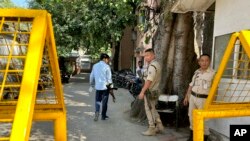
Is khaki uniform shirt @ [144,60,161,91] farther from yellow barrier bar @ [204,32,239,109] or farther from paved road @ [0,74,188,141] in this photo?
yellow barrier bar @ [204,32,239,109]

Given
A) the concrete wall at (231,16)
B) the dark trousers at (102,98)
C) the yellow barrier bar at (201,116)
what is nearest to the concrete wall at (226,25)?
the concrete wall at (231,16)

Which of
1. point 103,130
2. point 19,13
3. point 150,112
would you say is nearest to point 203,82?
point 150,112

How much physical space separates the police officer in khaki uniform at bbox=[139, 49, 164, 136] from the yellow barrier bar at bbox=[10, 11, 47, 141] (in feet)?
15.7

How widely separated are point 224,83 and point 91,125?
11.3ft

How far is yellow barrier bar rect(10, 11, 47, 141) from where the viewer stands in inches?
67.0

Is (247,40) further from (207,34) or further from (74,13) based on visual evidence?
(74,13)

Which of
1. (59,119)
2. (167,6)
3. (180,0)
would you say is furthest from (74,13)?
(59,119)

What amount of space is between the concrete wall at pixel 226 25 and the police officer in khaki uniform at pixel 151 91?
3.75ft

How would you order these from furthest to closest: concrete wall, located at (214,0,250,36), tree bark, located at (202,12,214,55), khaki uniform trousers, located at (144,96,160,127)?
1. tree bark, located at (202,12,214,55)
2. khaki uniform trousers, located at (144,96,160,127)
3. concrete wall, located at (214,0,250,36)

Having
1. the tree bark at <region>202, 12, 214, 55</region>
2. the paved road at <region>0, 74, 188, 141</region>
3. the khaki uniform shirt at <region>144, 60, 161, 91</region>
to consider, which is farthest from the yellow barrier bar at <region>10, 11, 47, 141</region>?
the tree bark at <region>202, 12, 214, 55</region>

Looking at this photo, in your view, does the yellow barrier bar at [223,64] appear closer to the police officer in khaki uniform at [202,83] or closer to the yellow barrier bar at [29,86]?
the yellow barrier bar at [29,86]

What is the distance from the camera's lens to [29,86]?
186 centimetres

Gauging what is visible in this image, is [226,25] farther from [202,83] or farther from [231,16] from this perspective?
[202,83]

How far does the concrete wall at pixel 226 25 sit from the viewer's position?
552 cm
